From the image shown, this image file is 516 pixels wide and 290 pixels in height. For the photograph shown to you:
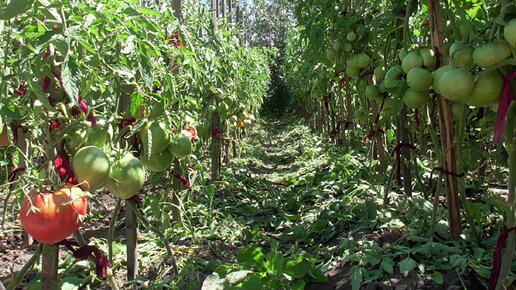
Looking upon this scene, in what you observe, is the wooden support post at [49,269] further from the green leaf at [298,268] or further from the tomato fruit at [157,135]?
the green leaf at [298,268]

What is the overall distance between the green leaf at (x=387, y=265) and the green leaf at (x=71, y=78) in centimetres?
147

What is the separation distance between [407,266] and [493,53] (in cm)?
99

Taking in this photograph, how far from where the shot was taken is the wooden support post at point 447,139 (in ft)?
6.42

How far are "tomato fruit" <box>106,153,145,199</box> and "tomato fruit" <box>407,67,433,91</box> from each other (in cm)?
104

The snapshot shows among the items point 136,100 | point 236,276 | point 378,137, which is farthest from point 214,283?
point 378,137

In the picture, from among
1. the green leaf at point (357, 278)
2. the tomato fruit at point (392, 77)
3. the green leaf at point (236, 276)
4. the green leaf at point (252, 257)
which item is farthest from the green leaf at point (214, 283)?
the tomato fruit at point (392, 77)

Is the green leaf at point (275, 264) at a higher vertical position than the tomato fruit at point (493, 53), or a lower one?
lower

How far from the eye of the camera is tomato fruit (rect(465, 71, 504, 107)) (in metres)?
1.27

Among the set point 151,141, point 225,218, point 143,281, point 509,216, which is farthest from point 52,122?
point 225,218

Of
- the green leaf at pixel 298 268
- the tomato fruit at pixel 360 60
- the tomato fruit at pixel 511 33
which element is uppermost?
the tomato fruit at pixel 511 33

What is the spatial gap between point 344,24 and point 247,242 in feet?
5.66

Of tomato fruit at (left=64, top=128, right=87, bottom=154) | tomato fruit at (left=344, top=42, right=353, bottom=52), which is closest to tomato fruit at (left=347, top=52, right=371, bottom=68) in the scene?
tomato fruit at (left=344, top=42, right=353, bottom=52)

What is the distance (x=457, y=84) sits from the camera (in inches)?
52.1

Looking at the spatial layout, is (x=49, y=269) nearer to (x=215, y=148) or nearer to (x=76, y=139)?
(x=76, y=139)
